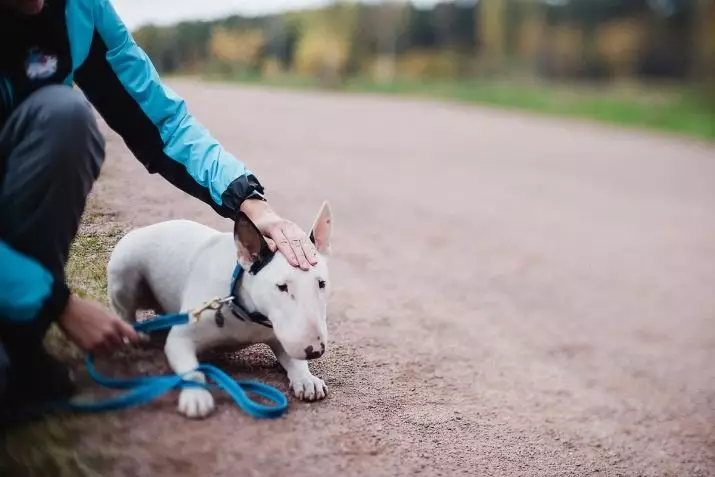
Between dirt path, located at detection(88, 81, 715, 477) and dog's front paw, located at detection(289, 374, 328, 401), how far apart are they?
1.1 inches

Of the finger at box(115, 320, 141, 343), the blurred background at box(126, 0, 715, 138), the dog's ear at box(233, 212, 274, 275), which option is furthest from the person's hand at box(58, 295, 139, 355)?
the blurred background at box(126, 0, 715, 138)

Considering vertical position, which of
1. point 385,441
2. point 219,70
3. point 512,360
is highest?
point 219,70

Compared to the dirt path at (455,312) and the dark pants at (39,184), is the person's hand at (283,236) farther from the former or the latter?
the dark pants at (39,184)

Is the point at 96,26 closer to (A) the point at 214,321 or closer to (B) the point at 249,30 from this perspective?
(A) the point at 214,321

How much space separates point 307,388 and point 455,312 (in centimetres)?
149

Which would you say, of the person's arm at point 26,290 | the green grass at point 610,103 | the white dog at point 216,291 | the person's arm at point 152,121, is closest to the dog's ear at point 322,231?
the white dog at point 216,291

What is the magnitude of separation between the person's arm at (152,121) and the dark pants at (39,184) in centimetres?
13

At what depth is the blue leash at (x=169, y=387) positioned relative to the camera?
1.30 metres

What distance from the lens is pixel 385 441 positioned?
153 cm

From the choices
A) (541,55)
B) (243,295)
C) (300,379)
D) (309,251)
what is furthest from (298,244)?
(541,55)

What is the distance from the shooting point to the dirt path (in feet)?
4.82

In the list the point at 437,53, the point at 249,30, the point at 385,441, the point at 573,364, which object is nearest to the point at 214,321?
the point at 385,441

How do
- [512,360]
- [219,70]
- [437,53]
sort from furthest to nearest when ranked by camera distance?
1. [437,53]
2. [512,360]
3. [219,70]

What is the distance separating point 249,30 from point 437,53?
4115 mm
